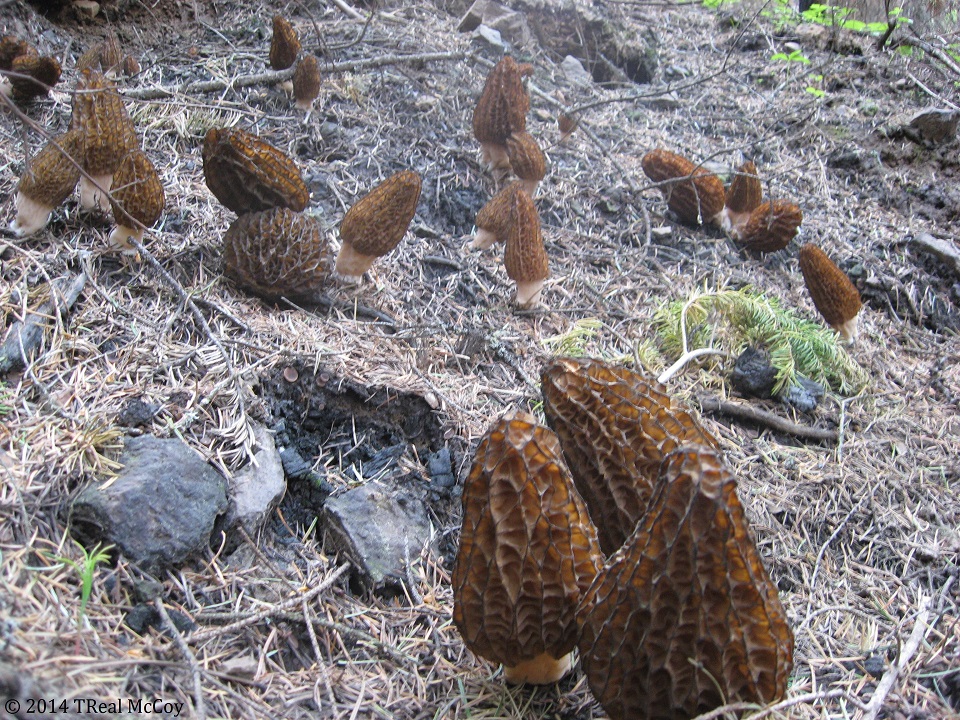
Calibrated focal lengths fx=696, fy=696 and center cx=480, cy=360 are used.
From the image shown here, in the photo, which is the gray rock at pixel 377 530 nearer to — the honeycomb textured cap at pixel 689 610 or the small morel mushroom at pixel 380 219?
the honeycomb textured cap at pixel 689 610

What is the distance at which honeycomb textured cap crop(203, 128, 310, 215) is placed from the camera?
3.05m

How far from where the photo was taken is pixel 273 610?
205cm

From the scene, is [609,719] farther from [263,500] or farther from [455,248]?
[455,248]

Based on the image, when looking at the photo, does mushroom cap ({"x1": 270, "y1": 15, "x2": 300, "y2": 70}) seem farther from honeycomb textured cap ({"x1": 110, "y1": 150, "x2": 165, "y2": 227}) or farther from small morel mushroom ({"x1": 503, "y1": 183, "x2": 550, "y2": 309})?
small morel mushroom ({"x1": 503, "y1": 183, "x2": 550, "y2": 309})

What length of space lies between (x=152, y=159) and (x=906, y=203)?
575 cm

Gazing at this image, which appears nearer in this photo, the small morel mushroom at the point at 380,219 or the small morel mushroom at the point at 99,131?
the small morel mushroom at the point at 99,131

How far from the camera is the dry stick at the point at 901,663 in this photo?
1905mm

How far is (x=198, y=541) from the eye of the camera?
2129 millimetres

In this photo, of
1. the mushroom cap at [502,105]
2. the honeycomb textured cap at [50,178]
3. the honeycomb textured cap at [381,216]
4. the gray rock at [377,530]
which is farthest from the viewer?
the mushroom cap at [502,105]

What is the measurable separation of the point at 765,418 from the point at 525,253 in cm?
146

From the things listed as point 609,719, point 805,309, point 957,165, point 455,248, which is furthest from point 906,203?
point 609,719

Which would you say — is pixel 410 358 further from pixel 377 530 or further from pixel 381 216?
pixel 377 530

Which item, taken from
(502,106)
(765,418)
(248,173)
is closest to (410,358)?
(248,173)

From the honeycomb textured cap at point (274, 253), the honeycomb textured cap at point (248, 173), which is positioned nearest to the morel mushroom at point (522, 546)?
the honeycomb textured cap at point (274, 253)
